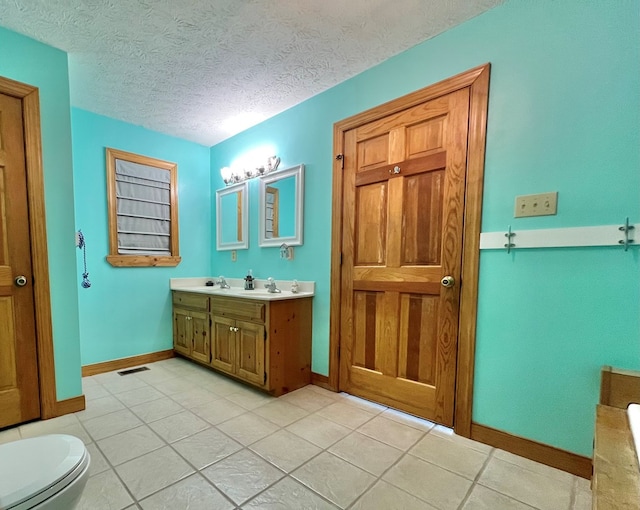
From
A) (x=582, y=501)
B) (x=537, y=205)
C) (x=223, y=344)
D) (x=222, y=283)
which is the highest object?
(x=537, y=205)

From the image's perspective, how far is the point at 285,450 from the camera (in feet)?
4.96

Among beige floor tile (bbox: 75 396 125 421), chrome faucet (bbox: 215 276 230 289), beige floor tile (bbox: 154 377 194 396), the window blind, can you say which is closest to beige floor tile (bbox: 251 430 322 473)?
beige floor tile (bbox: 154 377 194 396)

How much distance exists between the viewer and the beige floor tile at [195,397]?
2041mm

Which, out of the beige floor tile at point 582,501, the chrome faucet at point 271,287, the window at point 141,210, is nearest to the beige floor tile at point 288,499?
the beige floor tile at point 582,501

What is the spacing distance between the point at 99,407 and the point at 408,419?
6.99 feet

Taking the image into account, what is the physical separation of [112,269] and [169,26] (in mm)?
2158

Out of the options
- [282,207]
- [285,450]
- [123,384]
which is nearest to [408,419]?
[285,450]

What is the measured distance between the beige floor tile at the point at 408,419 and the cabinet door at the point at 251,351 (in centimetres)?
94

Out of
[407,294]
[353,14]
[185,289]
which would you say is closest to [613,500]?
[407,294]

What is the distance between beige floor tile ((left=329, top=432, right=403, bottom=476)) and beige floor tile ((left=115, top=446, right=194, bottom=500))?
0.76 m

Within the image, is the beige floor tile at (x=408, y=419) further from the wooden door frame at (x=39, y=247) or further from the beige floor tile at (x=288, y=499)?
the wooden door frame at (x=39, y=247)

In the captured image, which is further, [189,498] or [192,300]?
[192,300]

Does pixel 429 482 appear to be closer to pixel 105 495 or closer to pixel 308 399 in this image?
pixel 308 399

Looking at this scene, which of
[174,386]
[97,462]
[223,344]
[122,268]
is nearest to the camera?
[97,462]
